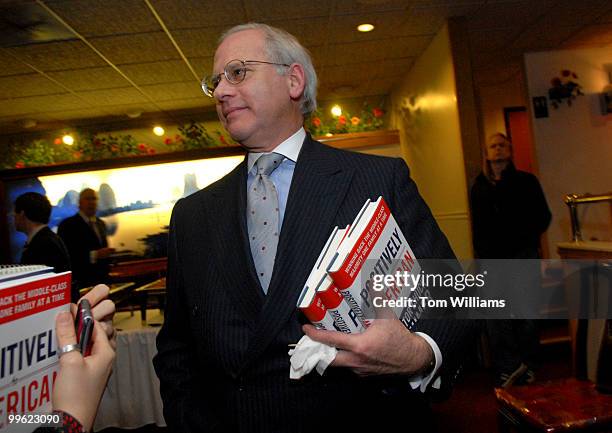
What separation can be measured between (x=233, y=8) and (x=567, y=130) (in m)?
3.86

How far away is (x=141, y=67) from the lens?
4312 mm

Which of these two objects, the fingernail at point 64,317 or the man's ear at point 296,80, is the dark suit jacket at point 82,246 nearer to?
the man's ear at point 296,80

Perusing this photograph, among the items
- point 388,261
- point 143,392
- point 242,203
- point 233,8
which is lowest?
point 143,392

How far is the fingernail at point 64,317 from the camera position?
0.62 metres

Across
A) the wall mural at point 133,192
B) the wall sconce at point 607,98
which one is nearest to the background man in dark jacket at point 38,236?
the wall mural at point 133,192

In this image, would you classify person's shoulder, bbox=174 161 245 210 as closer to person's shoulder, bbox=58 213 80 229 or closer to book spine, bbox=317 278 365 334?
book spine, bbox=317 278 365 334

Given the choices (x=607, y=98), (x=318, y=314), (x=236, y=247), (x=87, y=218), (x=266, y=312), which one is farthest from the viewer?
(x=607, y=98)

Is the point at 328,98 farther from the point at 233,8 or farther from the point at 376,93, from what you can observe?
the point at 233,8

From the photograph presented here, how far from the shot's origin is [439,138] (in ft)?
14.6

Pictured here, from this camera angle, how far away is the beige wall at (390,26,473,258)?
3.99 m

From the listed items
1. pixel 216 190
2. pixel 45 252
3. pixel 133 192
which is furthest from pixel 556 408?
pixel 133 192

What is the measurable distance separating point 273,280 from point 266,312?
0.24 feet

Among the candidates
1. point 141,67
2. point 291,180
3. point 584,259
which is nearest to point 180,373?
point 291,180

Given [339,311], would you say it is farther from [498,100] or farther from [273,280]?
[498,100]
